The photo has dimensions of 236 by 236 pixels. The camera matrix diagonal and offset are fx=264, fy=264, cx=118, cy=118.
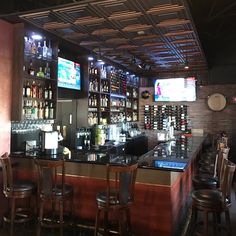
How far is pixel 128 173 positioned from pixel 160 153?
1.44 meters

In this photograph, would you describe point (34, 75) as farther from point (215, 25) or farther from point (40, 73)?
point (215, 25)

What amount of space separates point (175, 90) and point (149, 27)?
4598mm

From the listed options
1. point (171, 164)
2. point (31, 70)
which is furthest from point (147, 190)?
point (31, 70)

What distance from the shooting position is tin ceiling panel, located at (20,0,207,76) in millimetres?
3454

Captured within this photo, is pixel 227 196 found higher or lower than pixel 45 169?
lower

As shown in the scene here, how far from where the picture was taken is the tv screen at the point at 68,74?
17.1 feet

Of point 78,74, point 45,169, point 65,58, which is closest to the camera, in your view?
point 45,169

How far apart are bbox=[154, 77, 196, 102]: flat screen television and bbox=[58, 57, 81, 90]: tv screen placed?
368cm

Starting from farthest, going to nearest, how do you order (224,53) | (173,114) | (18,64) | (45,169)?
(173,114) → (224,53) → (18,64) → (45,169)

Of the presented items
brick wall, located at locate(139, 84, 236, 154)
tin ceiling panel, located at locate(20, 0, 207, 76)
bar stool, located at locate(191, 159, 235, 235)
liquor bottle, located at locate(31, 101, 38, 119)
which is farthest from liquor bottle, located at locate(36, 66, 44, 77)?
brick wall, located at locate(139, 84, 236, 154)

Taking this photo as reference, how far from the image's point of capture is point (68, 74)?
17.9ft

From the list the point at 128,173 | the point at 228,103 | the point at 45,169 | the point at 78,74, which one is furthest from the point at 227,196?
the point at 228,103

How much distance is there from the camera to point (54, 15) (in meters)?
3.74

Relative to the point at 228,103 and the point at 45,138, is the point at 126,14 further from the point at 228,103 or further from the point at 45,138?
the point at 228,103
